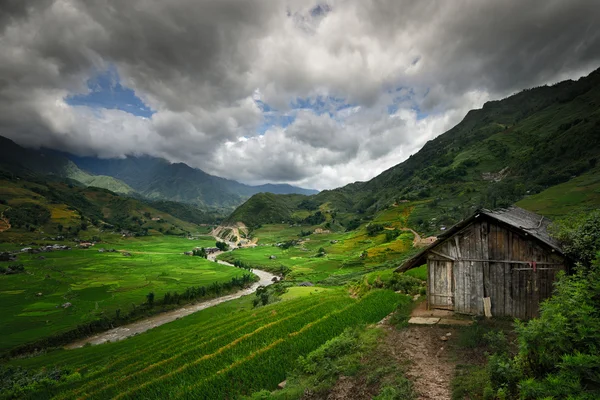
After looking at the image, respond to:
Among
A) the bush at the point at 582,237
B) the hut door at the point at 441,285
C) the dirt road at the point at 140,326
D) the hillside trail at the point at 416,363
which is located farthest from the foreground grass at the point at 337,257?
the bush at the point at 582,237

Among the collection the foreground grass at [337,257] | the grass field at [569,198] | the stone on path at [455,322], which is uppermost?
the grass field at [569,198]

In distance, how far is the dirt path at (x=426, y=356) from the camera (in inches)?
370

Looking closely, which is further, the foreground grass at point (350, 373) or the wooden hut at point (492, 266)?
the wooden hut at point (492, 266)

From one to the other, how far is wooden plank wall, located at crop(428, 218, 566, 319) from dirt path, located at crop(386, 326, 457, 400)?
307cm

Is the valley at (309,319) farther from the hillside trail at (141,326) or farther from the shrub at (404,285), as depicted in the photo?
the hillside trail at (141,326)

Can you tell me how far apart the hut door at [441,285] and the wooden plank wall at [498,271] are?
0.24 m

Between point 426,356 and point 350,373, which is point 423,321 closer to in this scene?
point 426,356

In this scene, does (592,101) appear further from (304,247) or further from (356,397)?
(356,397)

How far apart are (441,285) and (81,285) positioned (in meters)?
91.1

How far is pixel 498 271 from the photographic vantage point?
15617mm

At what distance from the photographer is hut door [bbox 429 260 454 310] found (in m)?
17.0

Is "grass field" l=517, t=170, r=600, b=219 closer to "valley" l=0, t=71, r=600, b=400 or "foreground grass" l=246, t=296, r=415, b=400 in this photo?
"valley" l=0, t=71, r=600, b=400

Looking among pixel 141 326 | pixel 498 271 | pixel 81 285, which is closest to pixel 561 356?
pixel 498 271

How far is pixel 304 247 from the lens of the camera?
465 ft
